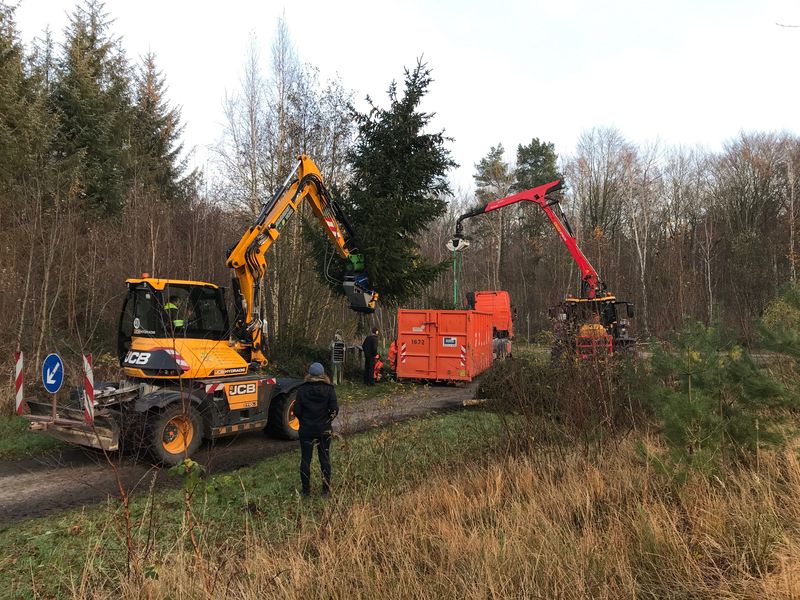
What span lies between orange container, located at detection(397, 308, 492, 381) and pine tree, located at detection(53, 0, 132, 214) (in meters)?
12.5

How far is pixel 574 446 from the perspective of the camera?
19.4 feet

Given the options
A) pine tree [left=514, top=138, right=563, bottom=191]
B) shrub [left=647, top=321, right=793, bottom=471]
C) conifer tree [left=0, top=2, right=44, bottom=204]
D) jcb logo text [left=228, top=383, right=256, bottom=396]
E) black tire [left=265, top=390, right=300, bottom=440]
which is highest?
pine tree [left=514, top=138, right=563, bottom=191]

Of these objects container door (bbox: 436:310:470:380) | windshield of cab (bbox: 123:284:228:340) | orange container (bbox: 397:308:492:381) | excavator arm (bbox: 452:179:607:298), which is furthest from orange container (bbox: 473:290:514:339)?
windshield of cab (bbox: 123:284:228:340)

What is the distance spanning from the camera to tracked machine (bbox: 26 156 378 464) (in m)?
6.93

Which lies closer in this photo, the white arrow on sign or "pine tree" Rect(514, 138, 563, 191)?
the white arrow on sign

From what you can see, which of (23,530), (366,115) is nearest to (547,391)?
(23,530)

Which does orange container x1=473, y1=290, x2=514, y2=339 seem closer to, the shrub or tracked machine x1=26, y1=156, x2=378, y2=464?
tracked machine x1=26, y1=156, x2=378, y2=464

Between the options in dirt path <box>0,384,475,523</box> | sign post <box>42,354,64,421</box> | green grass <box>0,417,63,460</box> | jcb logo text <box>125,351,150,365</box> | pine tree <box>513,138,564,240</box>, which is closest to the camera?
sign post <box>42,354,64,421</box>

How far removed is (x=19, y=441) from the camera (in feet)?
26.3

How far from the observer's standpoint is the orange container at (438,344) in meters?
14.8

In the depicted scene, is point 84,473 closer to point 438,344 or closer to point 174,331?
point 174,331

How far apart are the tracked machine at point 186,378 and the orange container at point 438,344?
247 inches

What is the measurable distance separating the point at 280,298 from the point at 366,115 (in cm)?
641

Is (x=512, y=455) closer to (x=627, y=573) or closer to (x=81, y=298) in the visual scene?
(x=627, y=573)
